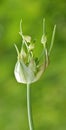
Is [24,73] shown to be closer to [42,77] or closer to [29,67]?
[29,67]

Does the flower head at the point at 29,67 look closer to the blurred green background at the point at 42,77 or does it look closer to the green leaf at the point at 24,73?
the green leaf at the point at 24,73

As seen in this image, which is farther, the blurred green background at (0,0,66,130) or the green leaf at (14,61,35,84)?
the blurred green background at (0,0,66,130)

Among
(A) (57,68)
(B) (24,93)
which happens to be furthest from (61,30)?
(B) (24,93)

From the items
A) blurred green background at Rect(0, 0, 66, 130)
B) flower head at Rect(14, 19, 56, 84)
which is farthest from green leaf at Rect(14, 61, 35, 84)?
blurred green background at Rect(0, 0, 66, 130)

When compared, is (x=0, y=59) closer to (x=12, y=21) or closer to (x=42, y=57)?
A: (x=12, y=21)

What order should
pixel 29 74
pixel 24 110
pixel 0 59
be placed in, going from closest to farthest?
pixel 29 74 → pixel 24 110 → pixel 0 59

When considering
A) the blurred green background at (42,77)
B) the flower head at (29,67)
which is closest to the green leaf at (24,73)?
the flower head at (29,67)

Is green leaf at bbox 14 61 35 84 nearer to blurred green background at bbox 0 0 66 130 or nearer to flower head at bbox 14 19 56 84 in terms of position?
flower head at bbox 14 19 56 84

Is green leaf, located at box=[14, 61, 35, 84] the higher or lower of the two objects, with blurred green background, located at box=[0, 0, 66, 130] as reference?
higher
